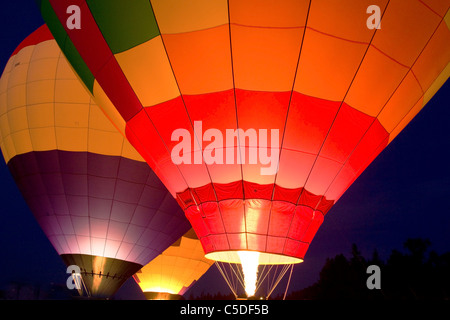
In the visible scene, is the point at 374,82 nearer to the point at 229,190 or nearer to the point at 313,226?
the point at 313,226

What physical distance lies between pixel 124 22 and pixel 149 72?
0.53m

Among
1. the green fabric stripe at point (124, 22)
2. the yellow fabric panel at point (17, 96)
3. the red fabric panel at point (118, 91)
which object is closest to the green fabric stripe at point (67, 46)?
the red fabric panel at point (118, 91)

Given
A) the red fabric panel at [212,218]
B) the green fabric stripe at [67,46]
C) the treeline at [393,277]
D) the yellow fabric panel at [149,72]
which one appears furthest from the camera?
the treeline at [393,277]

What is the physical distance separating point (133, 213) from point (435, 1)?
5846 mm

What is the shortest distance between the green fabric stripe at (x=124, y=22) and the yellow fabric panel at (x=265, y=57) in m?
0.83

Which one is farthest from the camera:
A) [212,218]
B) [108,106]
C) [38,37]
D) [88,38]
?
[38,37]

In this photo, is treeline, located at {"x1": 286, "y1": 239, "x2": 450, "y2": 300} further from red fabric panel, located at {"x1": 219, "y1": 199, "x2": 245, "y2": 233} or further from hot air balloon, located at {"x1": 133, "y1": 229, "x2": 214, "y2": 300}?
red fabric panel, located at {"x1": 219, "y1": 199, "x2": 245, "y2": 233}

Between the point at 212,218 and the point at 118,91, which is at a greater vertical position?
the point at 118,91

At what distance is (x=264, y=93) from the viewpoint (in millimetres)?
4113

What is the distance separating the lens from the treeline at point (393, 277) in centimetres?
2395

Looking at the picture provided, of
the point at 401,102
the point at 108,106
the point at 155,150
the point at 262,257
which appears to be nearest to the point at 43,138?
the point at 108,106

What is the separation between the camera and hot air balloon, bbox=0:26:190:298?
25.0 ft

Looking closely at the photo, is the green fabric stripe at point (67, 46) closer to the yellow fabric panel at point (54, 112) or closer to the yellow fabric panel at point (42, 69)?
the yellow fabric panel at point (54, 112)

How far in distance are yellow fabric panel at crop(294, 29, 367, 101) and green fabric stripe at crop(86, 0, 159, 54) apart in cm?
141
